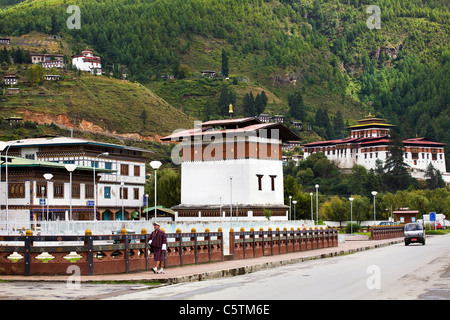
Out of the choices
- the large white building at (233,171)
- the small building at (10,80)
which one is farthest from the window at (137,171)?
the small building at (10,80)

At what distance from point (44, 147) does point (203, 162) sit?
19.5 m

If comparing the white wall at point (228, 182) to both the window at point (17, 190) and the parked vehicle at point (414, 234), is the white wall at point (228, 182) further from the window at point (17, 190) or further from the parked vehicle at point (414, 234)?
the parked vehicle at point (414, 234)

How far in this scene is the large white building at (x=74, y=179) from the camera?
70.0 m

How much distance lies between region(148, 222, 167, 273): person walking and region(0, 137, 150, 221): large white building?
3905 centimetres

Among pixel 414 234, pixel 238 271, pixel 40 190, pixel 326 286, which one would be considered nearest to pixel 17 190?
pixel 40 190

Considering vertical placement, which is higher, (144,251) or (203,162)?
(203,162)

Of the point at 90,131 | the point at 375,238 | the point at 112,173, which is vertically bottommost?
the point at 375,238

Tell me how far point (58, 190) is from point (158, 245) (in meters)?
51.1

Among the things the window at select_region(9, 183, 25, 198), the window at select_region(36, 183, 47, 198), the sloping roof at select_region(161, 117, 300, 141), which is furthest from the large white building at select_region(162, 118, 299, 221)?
the window at select_region(9, 183, 25, 198)

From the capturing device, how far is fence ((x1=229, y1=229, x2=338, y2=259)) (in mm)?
32562

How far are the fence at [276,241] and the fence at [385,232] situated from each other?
39.8ft

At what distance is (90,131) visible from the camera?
539ft
